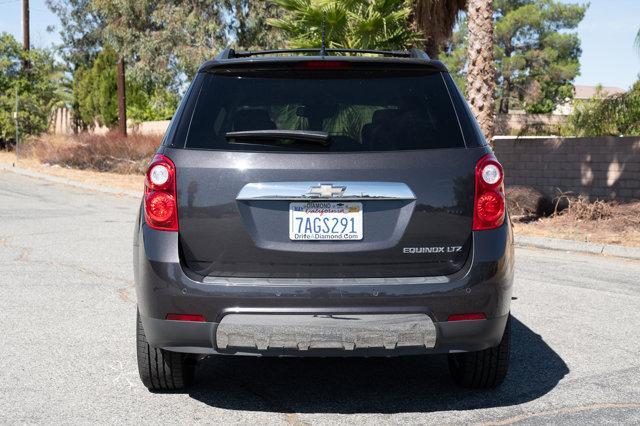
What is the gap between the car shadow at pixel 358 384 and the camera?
436cm

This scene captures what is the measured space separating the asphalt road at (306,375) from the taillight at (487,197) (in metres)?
1.00

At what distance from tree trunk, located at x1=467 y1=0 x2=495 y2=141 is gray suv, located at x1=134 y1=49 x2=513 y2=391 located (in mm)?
9829

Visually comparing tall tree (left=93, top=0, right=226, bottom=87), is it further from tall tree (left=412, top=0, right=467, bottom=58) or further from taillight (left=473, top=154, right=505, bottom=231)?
taillight (left=473, top=154, right=505, bottom=231)

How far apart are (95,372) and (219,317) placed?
4.92 feet

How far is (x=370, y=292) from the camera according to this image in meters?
3.77

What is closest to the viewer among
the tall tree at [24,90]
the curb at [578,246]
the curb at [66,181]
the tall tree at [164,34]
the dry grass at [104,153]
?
the curb at [578,246]

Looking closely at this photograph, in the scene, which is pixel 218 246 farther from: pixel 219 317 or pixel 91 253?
pixel 91 253

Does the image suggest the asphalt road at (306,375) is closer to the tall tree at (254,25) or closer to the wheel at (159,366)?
the wheel at (159,366)

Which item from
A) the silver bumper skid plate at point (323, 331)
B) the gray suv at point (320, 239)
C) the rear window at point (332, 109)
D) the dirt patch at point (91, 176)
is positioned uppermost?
the rear window at point (332, 109)

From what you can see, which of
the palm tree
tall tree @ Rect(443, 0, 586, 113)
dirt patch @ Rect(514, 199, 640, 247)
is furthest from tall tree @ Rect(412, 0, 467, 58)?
tall tree @ Rect(443, 0, 586, 113)

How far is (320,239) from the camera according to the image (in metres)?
3.83

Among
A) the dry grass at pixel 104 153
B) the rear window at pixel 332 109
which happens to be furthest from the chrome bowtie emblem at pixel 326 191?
the dry grass at pixel 104 153

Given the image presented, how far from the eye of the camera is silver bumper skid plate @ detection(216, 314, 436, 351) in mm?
3766

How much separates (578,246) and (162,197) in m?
8.72
